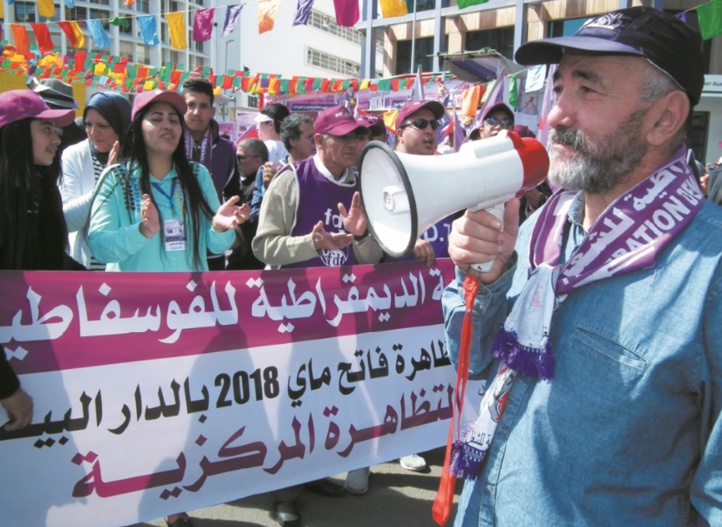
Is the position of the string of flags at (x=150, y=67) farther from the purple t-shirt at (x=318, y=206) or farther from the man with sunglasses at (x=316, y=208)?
the purple t-shirt at (x=318, y=206)

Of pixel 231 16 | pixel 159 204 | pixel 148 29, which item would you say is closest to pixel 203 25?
pixel 231 16

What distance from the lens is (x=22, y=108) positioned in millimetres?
→ 2658

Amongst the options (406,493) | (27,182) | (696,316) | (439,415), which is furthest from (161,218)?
(696,316)

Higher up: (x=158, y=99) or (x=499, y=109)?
(x=499, y=109)

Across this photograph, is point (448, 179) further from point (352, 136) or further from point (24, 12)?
point (24, 12)

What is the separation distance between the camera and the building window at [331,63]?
59044 millimetres

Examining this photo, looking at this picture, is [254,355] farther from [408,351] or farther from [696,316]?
[696,316]

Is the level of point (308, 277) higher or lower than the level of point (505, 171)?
lower

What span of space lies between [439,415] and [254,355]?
3.83ft

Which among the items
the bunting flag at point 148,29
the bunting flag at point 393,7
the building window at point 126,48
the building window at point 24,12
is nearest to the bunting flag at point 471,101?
the bunting flag at point 393,7

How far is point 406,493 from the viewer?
3377 millimetres

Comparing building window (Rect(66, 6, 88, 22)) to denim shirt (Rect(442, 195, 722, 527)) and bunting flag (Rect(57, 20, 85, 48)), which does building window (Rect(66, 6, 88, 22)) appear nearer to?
bunting flag (Rect(57, 20, 85, 48))

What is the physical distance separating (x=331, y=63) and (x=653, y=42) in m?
63.6

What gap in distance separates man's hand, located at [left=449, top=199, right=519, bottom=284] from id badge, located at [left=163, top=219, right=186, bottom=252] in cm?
195
